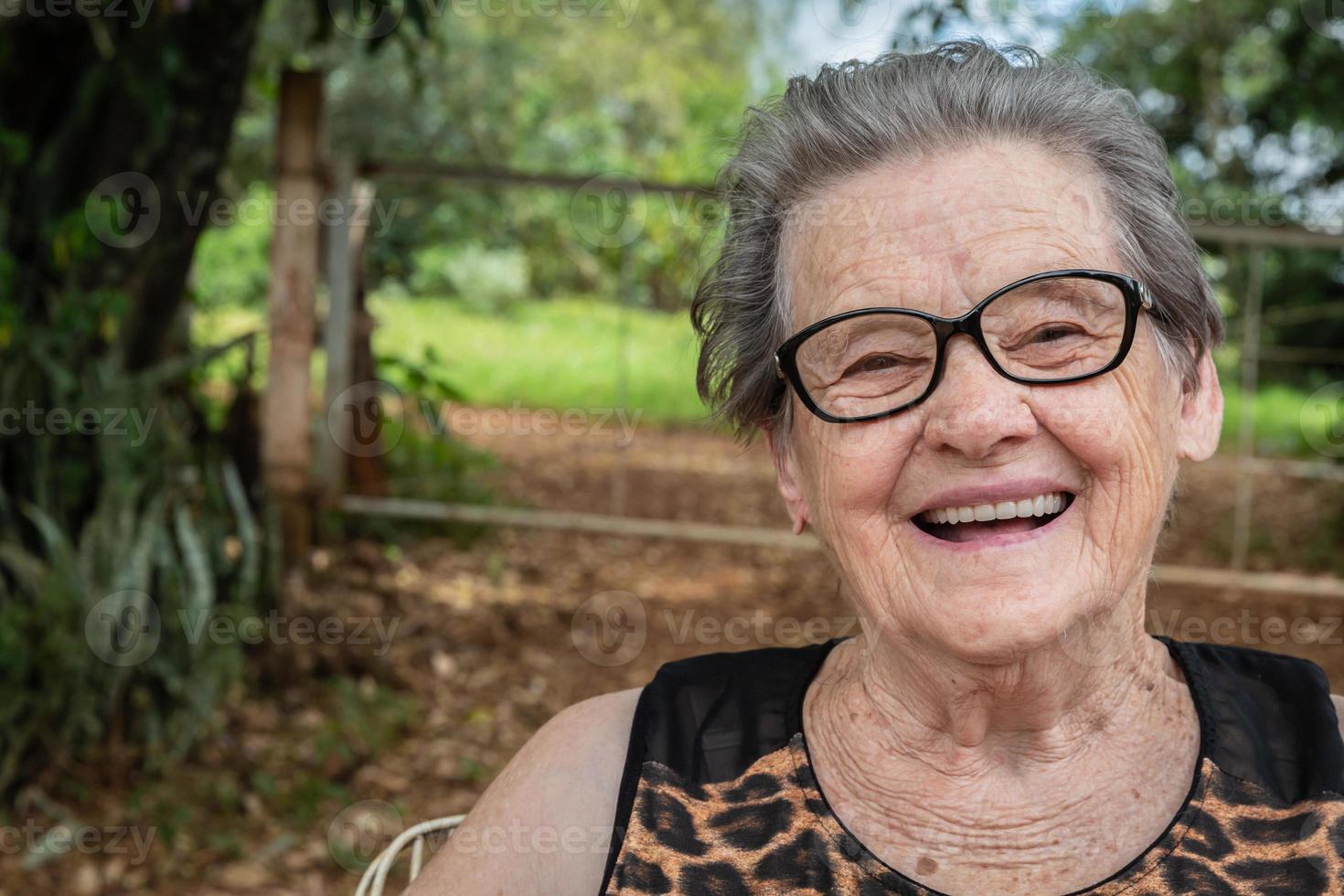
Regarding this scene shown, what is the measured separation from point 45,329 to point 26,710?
1.12m

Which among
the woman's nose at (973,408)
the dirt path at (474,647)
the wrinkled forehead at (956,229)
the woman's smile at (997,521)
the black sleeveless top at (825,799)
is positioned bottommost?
the dirt path at (474,647)

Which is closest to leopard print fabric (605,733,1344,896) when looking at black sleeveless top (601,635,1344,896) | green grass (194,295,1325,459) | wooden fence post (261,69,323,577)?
black sleeveless top (601,635,1344,896)

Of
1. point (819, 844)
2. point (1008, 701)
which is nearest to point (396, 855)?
point (819, 844)

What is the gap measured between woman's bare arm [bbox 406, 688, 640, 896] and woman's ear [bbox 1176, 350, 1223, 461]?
0.81m

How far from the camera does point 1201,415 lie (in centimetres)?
154

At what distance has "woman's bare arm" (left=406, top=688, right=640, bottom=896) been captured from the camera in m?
1.47

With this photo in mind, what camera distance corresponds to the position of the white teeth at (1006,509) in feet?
4.53

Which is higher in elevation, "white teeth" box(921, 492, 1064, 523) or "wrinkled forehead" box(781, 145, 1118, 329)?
"wrinkled forehead" box(781, 145, 1118, 329)

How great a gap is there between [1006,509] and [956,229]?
13.1 inches

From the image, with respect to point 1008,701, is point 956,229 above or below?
above

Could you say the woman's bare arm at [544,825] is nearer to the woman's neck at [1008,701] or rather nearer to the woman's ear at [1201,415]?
the woman's neck at [1008,701]

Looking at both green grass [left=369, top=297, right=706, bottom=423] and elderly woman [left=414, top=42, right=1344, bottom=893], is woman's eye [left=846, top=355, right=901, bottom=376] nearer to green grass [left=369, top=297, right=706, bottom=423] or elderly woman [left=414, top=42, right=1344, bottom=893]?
elderly woman [left=414, top=42, right=1344, bottom=893]

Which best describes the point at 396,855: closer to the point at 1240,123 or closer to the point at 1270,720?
the point at 1270,720

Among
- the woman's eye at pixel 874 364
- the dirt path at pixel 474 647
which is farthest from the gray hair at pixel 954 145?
the dirt path at pixel 474 647
